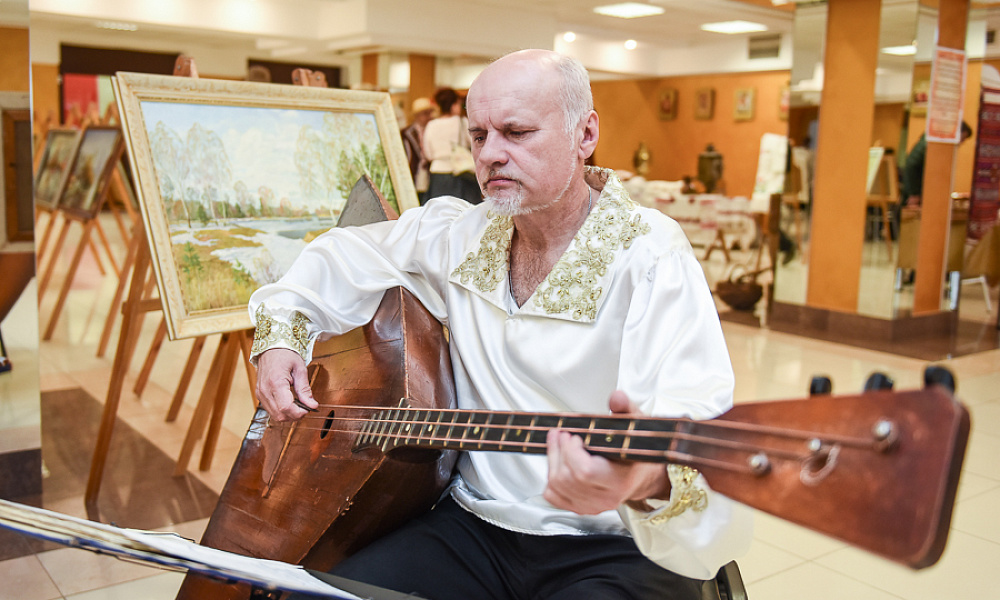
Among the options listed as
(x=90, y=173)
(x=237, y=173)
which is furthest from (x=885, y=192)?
(x=90, y=173)

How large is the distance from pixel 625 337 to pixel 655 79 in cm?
1403

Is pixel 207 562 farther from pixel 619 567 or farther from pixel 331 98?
pixel 331 98

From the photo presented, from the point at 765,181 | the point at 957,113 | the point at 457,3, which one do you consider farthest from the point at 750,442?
the point at 457,3

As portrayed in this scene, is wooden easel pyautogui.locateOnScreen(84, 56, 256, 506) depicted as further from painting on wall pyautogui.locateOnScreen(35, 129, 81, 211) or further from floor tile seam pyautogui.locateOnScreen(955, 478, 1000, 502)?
painting on wall pyautogui.locateOnScreen(35, 129, 81, 211)

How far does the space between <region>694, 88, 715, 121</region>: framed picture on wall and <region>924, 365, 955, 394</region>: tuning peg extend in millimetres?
13791

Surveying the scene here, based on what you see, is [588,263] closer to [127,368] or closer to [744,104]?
[127,368]

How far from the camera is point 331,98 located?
Answer: 2.74m

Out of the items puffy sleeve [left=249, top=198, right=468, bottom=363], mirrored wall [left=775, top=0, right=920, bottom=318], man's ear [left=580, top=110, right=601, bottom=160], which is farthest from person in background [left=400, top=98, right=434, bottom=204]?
man's ear [left=580, top=110, right=601, bottom=160]

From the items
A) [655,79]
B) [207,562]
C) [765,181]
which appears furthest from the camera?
[655,79]

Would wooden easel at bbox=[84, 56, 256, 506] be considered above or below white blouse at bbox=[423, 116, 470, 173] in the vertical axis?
below

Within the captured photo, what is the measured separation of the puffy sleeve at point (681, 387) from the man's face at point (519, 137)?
234 mm

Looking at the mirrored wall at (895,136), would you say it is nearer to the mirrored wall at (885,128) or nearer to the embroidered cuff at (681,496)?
the mirrored wall at (885,128)

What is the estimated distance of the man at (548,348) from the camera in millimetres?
1215

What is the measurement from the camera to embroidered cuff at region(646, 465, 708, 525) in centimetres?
105
